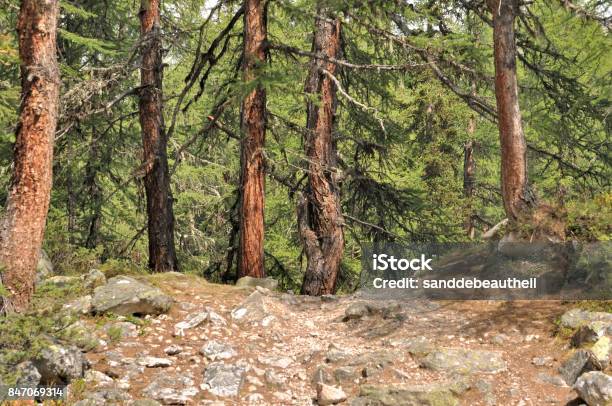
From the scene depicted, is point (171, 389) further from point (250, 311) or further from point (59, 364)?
point (250, 311)

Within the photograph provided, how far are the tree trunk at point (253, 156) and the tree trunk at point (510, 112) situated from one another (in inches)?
177

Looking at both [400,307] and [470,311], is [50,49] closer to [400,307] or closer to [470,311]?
[400,307]

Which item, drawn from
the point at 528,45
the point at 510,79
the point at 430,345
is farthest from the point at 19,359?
the point at 528,45

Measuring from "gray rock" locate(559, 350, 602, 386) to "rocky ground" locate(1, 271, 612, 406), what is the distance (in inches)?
0.5

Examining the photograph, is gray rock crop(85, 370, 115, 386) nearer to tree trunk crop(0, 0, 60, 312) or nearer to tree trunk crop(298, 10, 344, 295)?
tree trunk crop(0, 0, 60, 312)

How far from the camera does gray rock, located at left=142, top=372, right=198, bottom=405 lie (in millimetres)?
7082

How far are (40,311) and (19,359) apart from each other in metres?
0.66

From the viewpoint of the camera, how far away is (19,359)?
5.74 metres

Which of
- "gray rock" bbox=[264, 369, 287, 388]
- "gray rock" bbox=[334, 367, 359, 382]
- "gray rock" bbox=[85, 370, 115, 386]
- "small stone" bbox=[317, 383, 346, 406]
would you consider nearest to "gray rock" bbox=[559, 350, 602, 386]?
"gray rock" bbox=[334, 367, 359, 382]

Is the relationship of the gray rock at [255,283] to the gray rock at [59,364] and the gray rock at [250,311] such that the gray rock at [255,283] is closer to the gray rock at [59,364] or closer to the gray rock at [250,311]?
the gray rock at [250,311]

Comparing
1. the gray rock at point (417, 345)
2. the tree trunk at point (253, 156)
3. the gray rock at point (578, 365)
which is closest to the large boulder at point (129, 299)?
the tree trunk at point (253, 156)

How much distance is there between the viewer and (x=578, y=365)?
280 inches

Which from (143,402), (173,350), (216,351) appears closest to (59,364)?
(143,402)

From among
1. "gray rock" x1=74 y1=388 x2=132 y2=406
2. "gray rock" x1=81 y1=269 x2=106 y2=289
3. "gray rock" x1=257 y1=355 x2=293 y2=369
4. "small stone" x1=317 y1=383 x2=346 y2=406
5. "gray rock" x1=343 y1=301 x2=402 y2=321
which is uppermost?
"gray rock" x1=81 y1=269 x2=106 y2=289
